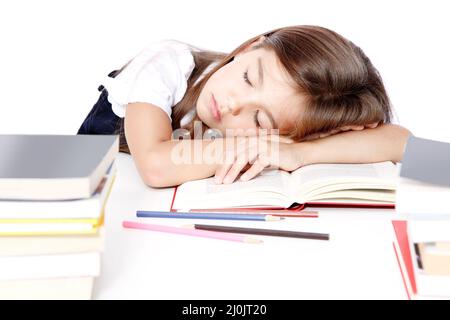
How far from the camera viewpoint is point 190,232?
1.10 m

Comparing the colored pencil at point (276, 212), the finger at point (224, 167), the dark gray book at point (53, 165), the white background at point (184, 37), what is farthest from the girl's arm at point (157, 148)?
the white background at point (184, 37)

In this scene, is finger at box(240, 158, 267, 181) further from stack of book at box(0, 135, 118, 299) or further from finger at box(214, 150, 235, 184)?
stack of book at box(0, 135, 118, 299)

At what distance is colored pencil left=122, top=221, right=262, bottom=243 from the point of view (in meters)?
1.08

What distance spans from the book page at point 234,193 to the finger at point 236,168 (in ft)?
0.04

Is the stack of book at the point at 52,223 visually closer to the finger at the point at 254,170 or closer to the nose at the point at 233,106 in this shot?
the finger at the point at 254,170

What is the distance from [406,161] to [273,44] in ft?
2.50

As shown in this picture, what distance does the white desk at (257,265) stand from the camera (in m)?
0.92

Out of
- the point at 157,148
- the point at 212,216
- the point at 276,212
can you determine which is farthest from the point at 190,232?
the point at 157,148

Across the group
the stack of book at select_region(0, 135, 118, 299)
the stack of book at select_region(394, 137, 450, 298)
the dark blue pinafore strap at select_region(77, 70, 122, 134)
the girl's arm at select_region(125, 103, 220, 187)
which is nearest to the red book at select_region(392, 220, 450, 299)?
the stack of book at select_region(394, 137, 450, 298)

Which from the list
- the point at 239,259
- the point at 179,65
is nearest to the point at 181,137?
the point at 179,65

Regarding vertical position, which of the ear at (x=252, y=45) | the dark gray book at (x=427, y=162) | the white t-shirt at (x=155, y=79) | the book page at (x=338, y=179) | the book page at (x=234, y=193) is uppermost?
the ear at (x=252, y=45)

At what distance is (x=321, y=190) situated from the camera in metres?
1.25
